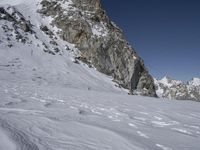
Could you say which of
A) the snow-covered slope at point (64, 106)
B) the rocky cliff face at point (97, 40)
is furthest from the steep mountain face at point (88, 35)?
the snow-covered slope at point (64, 106)

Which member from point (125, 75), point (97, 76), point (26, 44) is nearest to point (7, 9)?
point (26, 44)

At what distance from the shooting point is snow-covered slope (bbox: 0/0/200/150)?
12.8 feet

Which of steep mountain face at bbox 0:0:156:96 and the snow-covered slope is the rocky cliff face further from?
the snow-covered slope

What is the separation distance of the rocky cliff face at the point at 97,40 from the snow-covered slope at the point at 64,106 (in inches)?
87.4

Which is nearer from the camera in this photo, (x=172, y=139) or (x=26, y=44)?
(x=172, y=139)

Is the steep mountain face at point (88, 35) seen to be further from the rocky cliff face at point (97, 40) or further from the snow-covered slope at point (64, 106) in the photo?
the snow-covered slope at point (64, 106)

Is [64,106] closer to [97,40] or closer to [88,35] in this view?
[88,35]

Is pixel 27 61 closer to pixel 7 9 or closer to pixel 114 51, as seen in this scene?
pixel 7 9

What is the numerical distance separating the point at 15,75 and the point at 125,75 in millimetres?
24050

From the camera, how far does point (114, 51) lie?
4134cm

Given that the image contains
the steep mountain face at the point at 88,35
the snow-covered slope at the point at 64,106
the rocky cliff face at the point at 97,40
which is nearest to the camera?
the snow-covered slope at the point at 64,106

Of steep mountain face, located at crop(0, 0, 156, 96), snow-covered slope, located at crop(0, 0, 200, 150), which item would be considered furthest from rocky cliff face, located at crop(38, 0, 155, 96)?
snow-covered slope, located at crop(0, 0, 200, 150)

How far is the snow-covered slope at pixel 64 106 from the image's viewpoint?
391 cm

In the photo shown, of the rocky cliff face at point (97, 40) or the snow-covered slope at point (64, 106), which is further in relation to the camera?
the rocky cliff face at point (97, 40)
